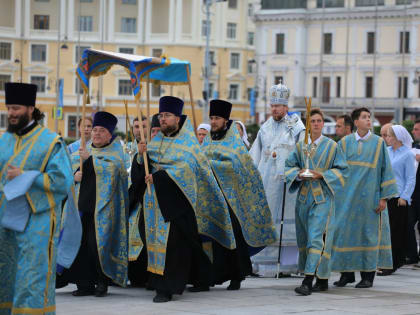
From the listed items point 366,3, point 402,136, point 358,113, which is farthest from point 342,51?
point 358,113

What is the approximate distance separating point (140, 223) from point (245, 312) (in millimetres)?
1779

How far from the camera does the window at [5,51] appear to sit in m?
86.8

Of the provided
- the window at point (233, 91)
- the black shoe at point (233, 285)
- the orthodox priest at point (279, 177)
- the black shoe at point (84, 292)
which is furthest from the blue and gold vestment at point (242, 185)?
the window at point (233, 91)

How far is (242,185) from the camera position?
11.9 meters

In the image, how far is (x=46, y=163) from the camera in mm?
8219

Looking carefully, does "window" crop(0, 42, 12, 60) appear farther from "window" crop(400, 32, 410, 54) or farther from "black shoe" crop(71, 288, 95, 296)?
"black shoe" crop(71, 288, 95, 296)

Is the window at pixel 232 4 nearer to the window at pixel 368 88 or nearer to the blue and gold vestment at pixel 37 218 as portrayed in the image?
the window at pixel 368 88

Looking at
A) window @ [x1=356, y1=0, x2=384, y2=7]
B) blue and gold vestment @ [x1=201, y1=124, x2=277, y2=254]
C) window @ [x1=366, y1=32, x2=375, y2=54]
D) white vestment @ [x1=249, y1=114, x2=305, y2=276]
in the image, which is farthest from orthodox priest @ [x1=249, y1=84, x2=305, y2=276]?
window @ [x1=366, y1=32, x2=375, y2=54]

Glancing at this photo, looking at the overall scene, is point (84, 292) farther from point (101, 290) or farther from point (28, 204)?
point (28, 204)

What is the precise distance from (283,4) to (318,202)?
240 feet

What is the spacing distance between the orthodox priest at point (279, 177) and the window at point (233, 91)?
77.0 metres

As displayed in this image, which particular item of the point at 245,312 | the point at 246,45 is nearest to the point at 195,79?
the point at 246,45

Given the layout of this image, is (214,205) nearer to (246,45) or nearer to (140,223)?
(140,223)

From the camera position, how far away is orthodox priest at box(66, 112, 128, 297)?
35.6 feet
